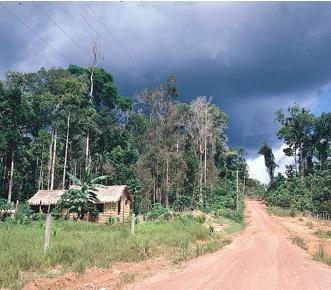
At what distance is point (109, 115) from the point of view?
63.4 m

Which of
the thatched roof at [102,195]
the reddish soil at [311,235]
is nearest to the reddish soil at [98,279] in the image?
the reddish soil at [311,235]

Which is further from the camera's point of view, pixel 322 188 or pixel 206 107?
pixel 322 188

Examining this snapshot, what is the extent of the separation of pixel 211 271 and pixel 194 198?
1650 inches

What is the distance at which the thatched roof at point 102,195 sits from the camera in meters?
35.8

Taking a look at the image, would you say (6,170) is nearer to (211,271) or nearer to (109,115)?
(109,115)

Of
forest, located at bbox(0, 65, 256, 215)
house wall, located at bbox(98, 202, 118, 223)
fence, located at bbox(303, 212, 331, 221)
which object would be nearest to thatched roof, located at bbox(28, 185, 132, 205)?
house wall, located at bbox(98, 202, 118, 223)

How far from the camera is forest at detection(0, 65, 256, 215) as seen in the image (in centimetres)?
4778

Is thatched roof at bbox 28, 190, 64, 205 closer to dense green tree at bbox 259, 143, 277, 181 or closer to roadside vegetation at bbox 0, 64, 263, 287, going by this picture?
roadside vegetation at bbox 0, 64, 263, 287

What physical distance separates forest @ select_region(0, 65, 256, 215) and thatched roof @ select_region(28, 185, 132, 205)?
585 centimetres

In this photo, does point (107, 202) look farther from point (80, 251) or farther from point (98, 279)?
point (98, 279)

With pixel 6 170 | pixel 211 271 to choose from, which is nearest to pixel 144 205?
pixel 6 170

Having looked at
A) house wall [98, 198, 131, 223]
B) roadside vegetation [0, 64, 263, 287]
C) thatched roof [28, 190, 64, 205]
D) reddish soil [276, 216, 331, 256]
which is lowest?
reddish soil [276, 216, 331, 256]

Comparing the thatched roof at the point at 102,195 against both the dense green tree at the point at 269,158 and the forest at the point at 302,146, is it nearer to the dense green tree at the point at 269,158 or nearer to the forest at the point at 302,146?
the forest at the point at 302,146

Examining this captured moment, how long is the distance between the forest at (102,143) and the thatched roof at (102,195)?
585cm
